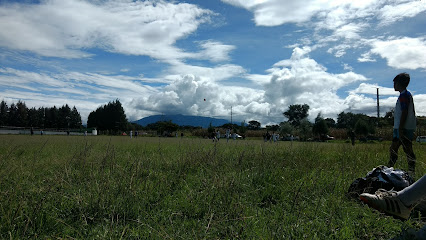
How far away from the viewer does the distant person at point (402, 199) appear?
9.59ft

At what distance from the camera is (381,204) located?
3.18 m

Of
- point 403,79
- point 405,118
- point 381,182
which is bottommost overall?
point 381,182

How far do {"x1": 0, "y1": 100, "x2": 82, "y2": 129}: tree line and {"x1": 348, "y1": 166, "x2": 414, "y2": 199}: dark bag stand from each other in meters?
139

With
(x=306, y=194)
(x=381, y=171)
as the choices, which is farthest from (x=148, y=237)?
(x=381, y=171)

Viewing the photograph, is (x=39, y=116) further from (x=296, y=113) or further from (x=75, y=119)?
Answer: (x=296, y=113)

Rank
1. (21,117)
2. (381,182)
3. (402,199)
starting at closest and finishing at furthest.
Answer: (402,199) → (381,182) → (21,117)

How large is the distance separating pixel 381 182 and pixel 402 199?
4.32ft

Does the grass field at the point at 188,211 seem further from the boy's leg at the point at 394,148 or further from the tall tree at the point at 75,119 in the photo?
the tall tree at the point at 75,119

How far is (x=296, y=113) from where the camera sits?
142 meters

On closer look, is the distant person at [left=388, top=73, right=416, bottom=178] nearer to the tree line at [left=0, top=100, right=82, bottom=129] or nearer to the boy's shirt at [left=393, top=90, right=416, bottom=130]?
the boy's shirt at [left=393, top=90, right=416, bottom=130]

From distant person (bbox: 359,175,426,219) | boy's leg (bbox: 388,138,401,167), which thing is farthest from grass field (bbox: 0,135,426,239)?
boy's leg (bbox: 388,138,401,167)

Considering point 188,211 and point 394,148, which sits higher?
point 394,148

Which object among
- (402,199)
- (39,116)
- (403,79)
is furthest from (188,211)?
(39,116)

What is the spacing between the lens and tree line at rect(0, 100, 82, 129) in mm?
119312
